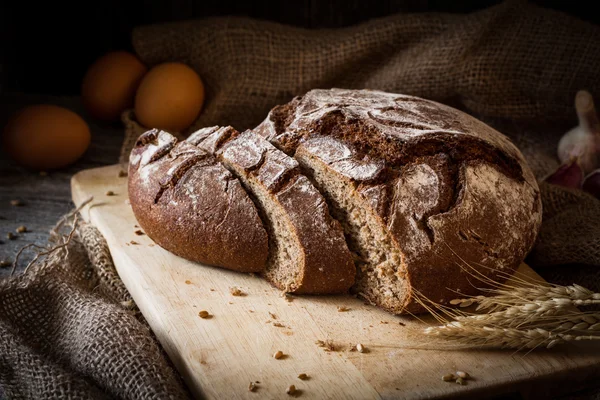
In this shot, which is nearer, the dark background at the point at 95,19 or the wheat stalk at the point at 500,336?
the wheat stalk at the point at 500,336

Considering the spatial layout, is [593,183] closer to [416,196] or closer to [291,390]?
[416,196]

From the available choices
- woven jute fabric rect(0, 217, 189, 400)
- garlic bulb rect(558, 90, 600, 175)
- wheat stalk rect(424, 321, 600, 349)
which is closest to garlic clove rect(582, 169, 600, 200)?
garlic bulb rect(558, 90, 600, 175)

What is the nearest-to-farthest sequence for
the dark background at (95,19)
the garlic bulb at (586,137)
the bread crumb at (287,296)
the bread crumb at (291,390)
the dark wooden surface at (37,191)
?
1. the bread crumb at (291,390)
2. the bread crumb at (287,296)
3. the dark wooden surface at (37,191)
4. the garlic bulb at (586,137)
5. the dark background at (95,19)

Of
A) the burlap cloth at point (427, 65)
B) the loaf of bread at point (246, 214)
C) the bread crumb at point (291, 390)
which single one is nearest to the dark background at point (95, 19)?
the burlap cloth at point (427, 65)

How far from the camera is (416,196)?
8.92 ft

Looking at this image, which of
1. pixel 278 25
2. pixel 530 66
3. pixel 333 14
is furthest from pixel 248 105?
pixel 530 66

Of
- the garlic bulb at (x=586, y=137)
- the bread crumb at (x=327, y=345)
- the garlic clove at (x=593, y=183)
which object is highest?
the garlic bulb at (x=586, y=137)

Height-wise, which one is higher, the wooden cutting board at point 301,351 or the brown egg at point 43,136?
the brown egg at point 43,136

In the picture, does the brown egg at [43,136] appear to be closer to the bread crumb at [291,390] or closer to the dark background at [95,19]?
the dark background at [95,19]

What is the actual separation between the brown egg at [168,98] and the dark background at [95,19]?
0.88 meters

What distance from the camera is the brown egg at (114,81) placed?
4371 mm

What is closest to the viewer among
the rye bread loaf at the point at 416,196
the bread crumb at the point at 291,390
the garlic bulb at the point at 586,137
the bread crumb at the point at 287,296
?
the bread crumb at the point at 291,390

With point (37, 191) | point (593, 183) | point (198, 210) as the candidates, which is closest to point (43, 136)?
point (37, 191)

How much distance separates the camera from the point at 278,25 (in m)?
4.48
